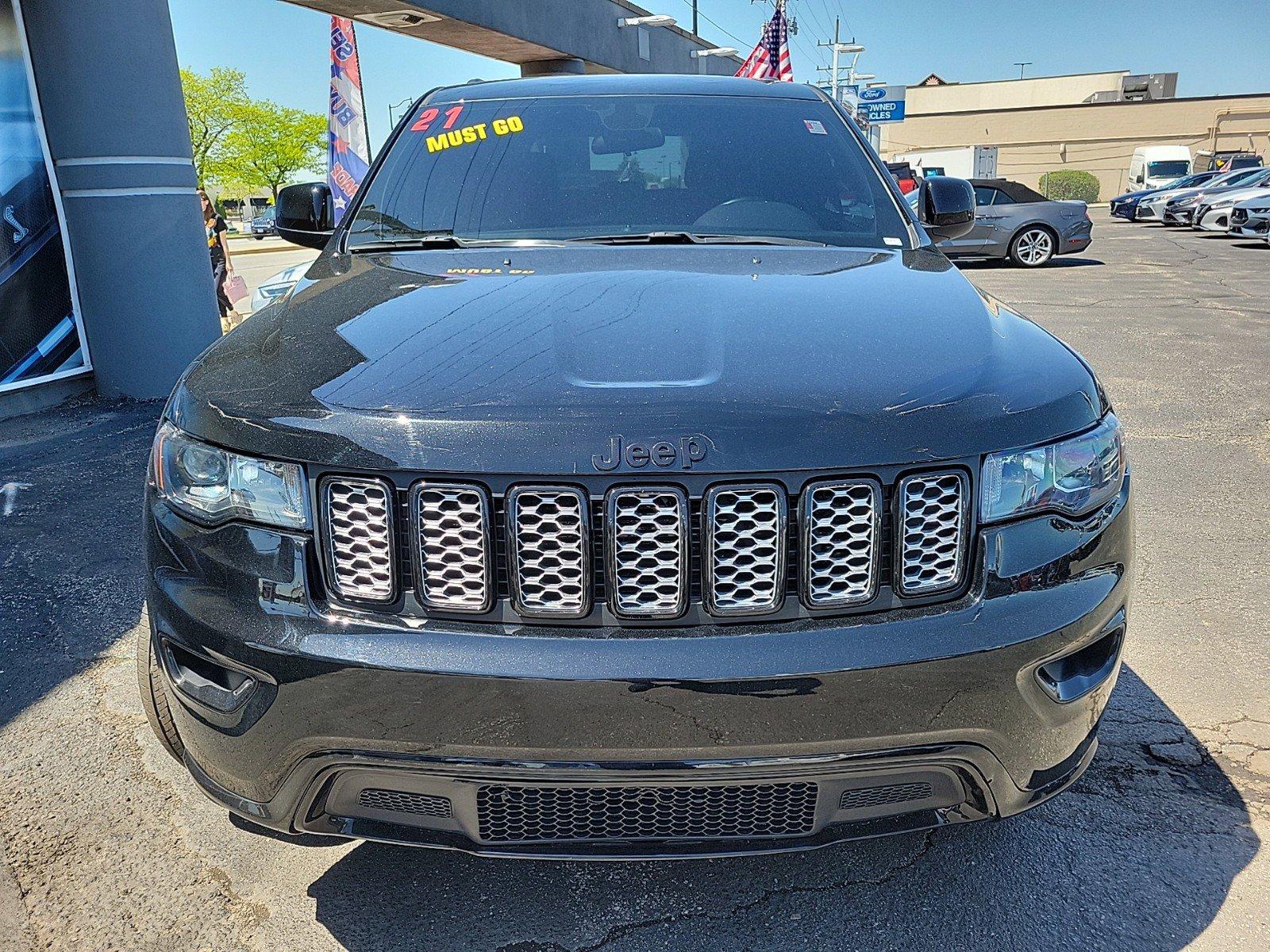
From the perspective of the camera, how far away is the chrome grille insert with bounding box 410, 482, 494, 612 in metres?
1.57

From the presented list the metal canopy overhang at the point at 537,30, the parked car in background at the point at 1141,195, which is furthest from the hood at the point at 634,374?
the parked car in background at the point at 1141,195

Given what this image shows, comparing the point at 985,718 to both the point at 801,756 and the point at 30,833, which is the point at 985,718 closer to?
the point at 801,756

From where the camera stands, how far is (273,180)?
59.0 meters

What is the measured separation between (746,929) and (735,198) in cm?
193

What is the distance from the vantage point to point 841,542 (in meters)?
1.59

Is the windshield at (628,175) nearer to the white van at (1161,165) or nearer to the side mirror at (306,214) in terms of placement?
the side mirror at (306,214)

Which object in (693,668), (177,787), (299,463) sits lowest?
(177,787)

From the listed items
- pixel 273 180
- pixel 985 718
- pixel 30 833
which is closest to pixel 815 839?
pixel 985 718

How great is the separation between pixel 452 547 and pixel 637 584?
0.30m

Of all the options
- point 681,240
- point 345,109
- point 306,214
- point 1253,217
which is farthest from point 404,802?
point 1253,217

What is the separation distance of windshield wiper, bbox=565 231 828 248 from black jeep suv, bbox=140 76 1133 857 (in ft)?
2.66

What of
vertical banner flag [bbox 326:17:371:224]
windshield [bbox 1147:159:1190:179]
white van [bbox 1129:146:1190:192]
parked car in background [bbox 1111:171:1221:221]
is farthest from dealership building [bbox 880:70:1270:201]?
vertical banner flag [bbox 326:17:371:224]

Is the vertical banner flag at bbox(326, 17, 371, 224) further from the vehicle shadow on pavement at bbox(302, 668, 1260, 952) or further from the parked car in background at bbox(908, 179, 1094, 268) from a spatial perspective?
the vehicle shadow on pavement at bbox(302, 668, 1260, 952)

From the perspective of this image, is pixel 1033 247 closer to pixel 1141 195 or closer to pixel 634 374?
pixel 634 374
